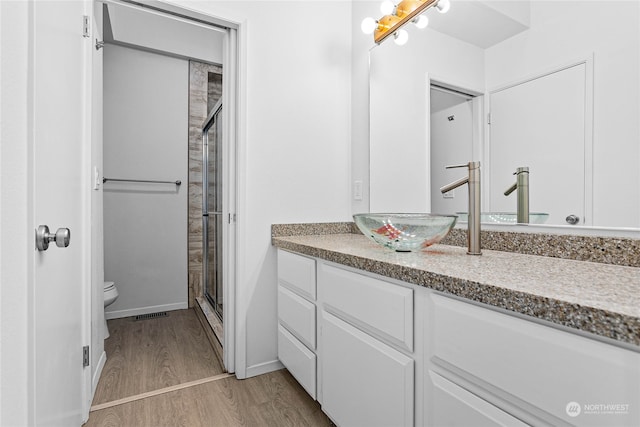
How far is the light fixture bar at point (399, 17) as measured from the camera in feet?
5.41

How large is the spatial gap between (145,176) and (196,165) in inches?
17.3

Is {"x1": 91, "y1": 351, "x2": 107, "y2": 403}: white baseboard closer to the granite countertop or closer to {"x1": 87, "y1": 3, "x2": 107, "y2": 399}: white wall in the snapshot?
{"x1": 87, "y1": 3, "x2": 107, "y2": 399}: white wall

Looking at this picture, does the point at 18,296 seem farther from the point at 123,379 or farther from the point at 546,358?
the point at 123,379

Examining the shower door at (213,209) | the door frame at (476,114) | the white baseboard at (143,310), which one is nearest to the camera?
the door frame at (476,114)

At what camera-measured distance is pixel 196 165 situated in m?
3.10

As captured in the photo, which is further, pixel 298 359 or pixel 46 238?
pixel 298 359

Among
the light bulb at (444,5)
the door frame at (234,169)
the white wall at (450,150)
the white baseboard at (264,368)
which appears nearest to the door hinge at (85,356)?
the door frame at (234,169)

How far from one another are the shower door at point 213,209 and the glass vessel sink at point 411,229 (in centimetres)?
143

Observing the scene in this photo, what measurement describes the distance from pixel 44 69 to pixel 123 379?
1589 mm

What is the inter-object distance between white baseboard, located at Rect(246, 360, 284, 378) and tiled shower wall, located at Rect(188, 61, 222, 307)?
1.44 meters

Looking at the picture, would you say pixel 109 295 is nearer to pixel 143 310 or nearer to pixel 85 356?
pixel 143 310

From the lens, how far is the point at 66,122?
1.15 m

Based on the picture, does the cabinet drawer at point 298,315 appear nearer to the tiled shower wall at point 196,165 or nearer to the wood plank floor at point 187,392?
the wood plank floor at point 187,392

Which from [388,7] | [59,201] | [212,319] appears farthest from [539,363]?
[212,319]
